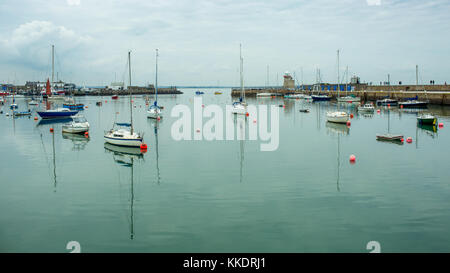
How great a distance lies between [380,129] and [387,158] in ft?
67.9

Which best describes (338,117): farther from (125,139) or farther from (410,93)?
(410,93)

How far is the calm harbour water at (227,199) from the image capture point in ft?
46.2

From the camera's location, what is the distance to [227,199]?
19125mm

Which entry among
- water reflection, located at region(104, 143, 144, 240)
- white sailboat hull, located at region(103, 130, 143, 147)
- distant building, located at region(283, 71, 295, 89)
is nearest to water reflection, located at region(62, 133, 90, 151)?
water reflection, located at region(104, 143, 144, 240)

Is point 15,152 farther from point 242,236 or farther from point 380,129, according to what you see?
point 380,129

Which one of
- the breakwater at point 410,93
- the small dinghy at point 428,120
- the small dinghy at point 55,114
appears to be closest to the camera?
the small dinghy at point 428,120

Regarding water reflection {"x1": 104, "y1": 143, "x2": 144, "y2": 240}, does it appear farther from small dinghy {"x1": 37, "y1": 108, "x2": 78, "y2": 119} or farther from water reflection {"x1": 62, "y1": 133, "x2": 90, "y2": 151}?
small dinghy {"x1": 37, "y1": 108, "x2": 78, "y2": 119}

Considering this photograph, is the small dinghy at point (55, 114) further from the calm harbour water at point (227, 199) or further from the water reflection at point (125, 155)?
the water reflection at point (125, 155)

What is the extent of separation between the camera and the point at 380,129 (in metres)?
48.5

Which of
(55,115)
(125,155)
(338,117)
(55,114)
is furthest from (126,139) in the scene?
(55,115)

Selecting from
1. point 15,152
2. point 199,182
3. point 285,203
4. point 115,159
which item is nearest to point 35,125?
point 15,152

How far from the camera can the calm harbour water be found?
14.1 m

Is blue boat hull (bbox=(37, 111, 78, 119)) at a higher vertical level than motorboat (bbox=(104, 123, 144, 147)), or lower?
higher

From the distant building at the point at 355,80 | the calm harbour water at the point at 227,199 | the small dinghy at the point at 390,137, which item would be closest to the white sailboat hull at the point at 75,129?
the calm harbour water at the point at 227,199
